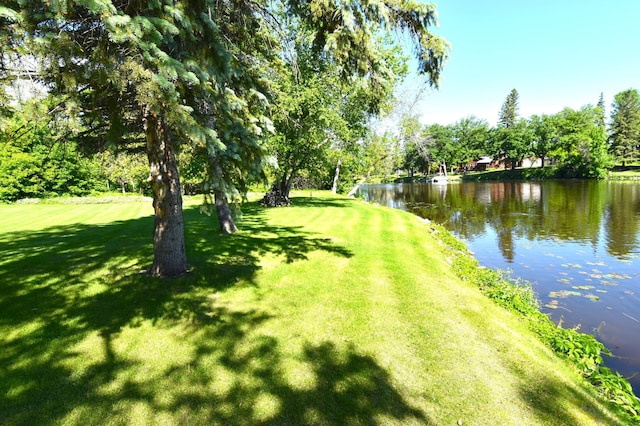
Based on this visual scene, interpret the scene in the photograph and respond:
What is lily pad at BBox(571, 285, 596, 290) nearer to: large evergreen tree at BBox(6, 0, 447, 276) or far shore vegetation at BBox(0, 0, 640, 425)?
far shore vegetation at BBox(0, 0, 640, 425)

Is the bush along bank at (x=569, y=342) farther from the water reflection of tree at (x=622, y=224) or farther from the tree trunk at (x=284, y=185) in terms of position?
the tree trunk at (x=284, y=185)

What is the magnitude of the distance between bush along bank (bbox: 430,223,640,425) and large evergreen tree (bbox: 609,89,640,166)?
271 ft

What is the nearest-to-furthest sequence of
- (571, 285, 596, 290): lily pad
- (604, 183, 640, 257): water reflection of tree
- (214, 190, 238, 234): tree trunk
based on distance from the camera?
(571, 285, 596, 290): lily pad → (214, 190, 238, 234): tree trunk → (604, 183, 640, 257): water reflection of tree

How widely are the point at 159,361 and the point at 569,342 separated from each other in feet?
22.3

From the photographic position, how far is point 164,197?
6.79 metres

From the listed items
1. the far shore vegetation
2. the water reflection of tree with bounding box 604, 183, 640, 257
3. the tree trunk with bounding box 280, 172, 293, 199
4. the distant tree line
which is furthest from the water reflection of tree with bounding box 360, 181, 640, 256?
the distant tree line

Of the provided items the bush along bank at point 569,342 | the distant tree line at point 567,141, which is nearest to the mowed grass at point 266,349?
the bush along bank at point 569,342

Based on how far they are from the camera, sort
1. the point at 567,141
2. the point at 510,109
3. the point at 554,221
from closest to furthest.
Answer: the point at 554,221
the point at 567,141
the point at 510,109

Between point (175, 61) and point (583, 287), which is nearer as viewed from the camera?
point (175, 61)

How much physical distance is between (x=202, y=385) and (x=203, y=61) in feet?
16.1

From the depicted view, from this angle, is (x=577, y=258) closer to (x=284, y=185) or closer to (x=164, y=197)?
(x=164, y=197)

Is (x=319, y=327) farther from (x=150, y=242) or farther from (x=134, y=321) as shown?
(x=150, y=242)

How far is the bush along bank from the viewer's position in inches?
184

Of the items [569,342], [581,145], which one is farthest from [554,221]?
[581,145]
